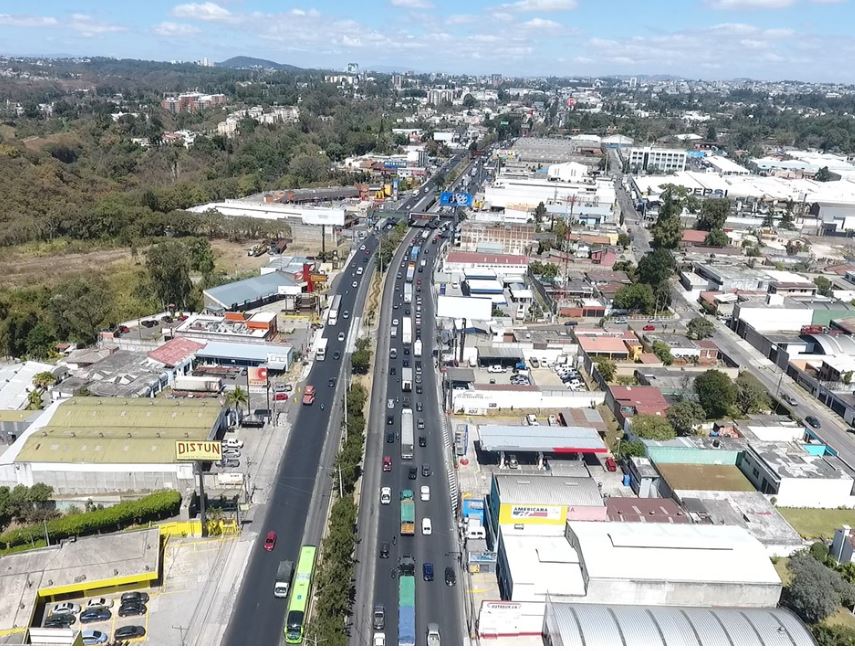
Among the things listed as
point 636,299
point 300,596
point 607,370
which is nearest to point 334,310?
point 607,370

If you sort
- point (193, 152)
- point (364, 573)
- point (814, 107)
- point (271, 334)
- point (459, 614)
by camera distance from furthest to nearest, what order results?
point (814, 107) → point (193, 152) → point (271, 334) → point (364, 573) → point (459, 614)

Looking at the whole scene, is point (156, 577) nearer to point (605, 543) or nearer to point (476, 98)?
point (605, 543)

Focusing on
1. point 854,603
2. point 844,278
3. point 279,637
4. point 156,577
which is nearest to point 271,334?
point 156,577

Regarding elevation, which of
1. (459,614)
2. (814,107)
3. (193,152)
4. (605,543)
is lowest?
(459,614)

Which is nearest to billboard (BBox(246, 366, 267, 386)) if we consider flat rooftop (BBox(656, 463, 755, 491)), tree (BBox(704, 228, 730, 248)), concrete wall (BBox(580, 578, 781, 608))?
flat rooftop (BBox(656, 463, 755, 491))

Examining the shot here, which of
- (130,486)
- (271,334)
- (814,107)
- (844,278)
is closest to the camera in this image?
(130,486)

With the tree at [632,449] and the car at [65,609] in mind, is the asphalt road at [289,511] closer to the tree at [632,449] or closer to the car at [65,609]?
the car at [65,609]

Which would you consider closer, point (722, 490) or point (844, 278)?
point (722, 490)

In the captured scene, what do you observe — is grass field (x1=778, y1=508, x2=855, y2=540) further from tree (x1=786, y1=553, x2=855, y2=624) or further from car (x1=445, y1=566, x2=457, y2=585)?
car (x1=445, y1=566, x2=457, y2=585)
